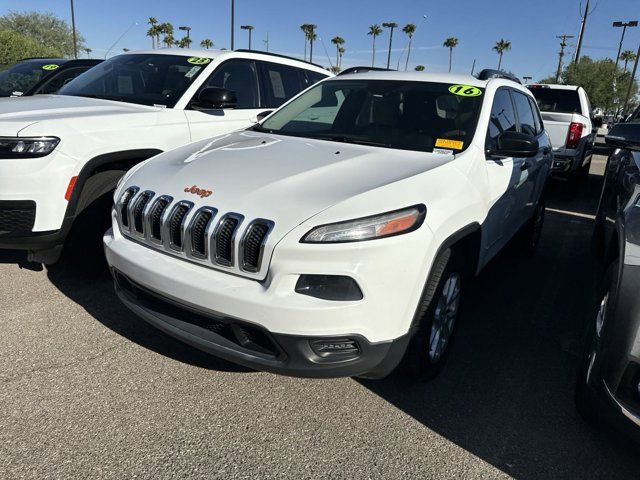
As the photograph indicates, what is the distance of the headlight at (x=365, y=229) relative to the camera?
2180 mm

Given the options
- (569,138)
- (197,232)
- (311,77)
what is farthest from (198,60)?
(569,138)

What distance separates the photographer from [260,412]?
101 inches

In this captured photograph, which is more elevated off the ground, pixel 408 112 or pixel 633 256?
pixel 408 112

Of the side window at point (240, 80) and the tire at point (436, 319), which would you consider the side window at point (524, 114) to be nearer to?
the tire at point (436, 319)

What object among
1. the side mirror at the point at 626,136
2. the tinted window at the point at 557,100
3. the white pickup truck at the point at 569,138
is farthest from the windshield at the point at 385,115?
the tinted window at the point at 557,100

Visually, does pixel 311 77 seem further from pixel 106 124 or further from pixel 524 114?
pixel 106 124

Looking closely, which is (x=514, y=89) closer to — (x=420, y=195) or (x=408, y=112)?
(x=408, y=112)

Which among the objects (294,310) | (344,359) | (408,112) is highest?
(408,112)

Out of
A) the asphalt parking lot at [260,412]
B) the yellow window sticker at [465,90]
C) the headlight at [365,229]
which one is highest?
the yellow window sticker at [465,90]

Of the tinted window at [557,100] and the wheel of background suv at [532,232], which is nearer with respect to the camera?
the wheel of background suv at [532,232]

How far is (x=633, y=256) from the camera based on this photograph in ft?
6.90

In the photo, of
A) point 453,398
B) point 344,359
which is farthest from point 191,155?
point 453,398

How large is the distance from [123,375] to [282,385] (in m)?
0.88

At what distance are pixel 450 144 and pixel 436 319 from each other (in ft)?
3.68
